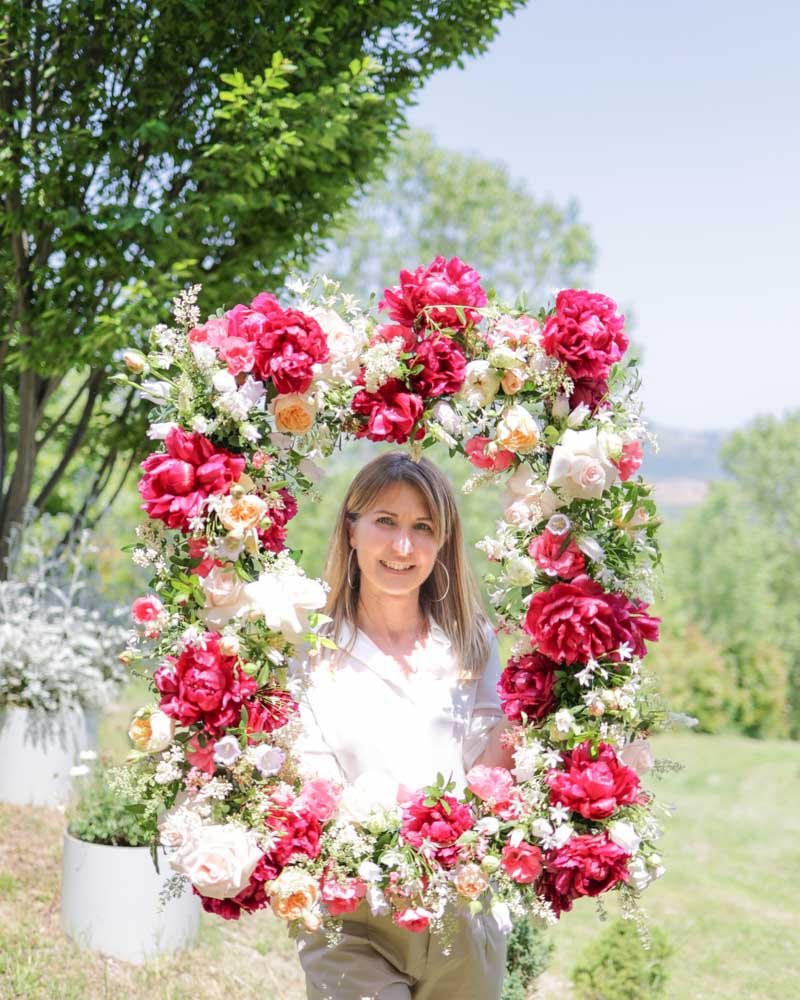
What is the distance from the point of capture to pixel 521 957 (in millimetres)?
4078

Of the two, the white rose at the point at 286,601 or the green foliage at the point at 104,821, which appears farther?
the green foliage at the point at 104,821

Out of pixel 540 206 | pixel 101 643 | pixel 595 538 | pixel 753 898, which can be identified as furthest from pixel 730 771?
pixel 540 206

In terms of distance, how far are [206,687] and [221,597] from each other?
246 mm

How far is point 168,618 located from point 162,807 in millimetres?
493

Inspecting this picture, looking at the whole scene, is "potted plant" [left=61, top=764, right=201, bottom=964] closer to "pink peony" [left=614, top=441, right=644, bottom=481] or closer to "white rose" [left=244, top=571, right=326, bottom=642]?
"white rose" [left=244, top=571, right=326, bottom=642]

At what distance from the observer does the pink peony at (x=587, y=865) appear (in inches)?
109

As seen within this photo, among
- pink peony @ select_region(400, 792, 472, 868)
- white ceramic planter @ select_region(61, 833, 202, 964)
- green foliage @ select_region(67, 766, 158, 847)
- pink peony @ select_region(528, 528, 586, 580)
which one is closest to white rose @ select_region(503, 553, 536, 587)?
pink peony @ select_region(528, 528, 586, 580)

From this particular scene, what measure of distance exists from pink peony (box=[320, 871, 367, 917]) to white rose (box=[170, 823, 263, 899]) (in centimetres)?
20

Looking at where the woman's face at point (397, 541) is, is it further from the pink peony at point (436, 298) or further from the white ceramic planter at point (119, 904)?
the white ceramic planter at point (119, 904)

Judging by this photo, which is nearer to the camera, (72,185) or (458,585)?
(458,585)

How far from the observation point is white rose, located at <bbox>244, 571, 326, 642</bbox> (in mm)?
2762

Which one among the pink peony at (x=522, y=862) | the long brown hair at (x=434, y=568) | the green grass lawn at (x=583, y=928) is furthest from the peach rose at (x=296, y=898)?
the green grass lawn at (x=583, y=928)

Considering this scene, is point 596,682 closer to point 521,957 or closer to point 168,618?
point 168,618

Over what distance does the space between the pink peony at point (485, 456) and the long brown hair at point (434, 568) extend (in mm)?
143
